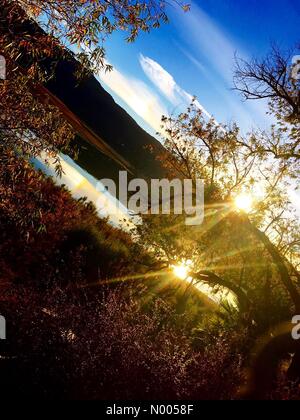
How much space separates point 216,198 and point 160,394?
10147 millimetres

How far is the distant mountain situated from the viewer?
46.8 meters

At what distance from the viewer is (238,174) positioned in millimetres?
16641

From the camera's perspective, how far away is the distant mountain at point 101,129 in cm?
4681

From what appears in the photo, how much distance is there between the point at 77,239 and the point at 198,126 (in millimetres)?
8577

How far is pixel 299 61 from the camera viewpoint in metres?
13.0

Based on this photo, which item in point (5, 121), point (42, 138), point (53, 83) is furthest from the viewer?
point (53, 83)

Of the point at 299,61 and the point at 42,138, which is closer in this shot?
the point at 42,138

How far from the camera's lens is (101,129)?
2154 inches

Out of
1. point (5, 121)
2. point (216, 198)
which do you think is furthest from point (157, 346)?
point (216, 198)

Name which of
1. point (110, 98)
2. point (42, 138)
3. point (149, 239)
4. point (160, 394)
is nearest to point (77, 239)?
point (149, 239)

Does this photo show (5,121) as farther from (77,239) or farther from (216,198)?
(77,239)

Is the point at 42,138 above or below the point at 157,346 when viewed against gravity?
above
